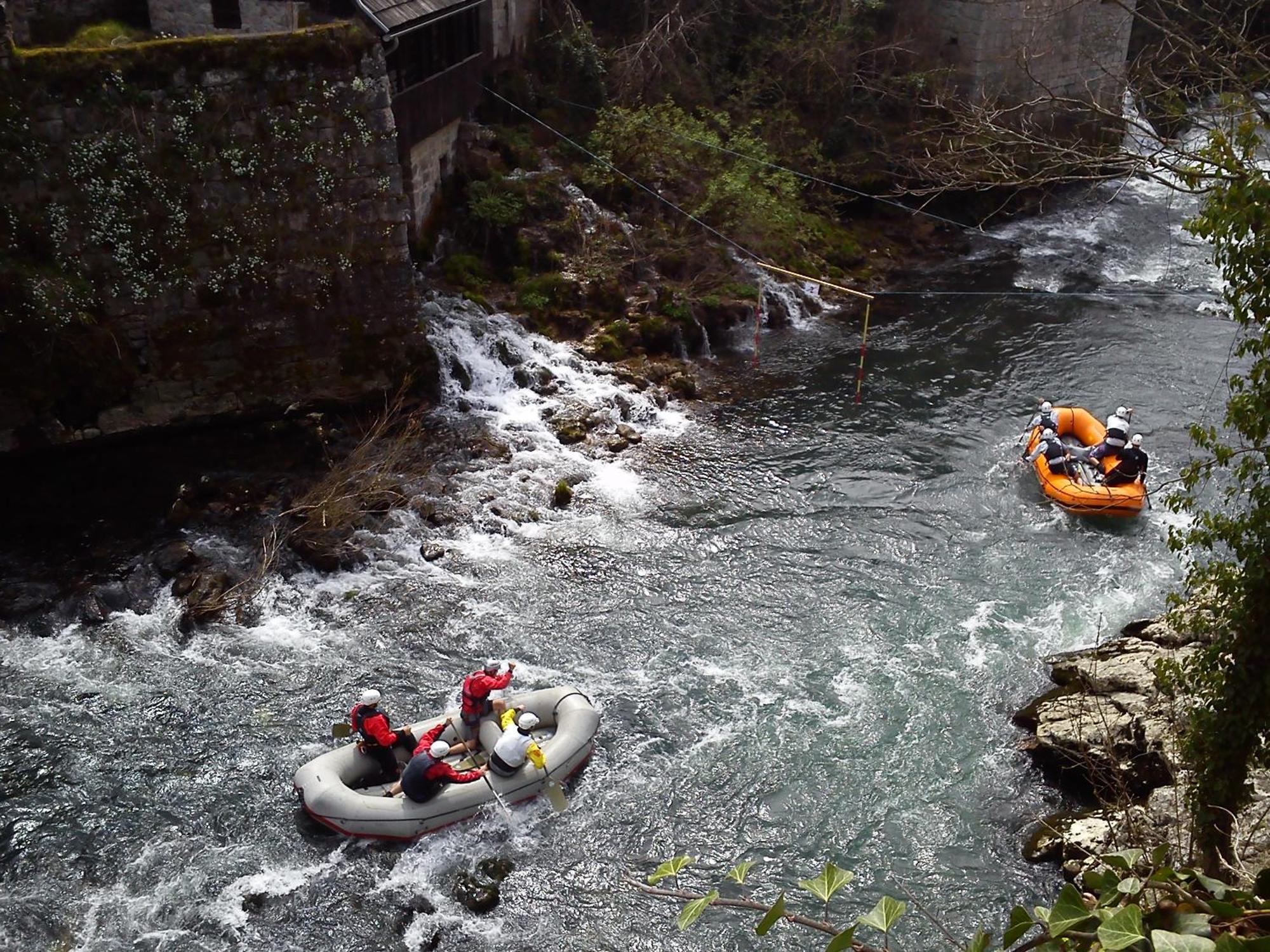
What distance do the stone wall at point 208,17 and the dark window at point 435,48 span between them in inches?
71.4

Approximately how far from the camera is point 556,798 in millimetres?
9984

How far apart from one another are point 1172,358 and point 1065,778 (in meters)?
10.8

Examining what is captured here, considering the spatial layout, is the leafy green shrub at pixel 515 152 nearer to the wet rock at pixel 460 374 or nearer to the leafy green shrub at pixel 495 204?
the leafy green shrub at pixel 495 204

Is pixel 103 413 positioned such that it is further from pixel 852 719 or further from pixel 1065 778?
pixel 1065 778

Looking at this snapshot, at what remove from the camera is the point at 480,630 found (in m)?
12.3

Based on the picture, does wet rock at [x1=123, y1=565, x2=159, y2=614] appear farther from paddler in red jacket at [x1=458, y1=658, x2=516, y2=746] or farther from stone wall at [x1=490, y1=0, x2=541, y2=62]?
stone wall at [x1=490, y1=0, x2=541, y2=62]

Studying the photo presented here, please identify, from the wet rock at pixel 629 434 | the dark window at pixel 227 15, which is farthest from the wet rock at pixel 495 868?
the dark window at pixel 227 15

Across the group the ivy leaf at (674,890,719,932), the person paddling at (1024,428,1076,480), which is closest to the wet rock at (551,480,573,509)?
the person paddling at (1024,428,1076,480)

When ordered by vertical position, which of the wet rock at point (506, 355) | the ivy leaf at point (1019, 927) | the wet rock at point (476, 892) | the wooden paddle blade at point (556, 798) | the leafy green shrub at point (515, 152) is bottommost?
the wet rock at point (476, 892)

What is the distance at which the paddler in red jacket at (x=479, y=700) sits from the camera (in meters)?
10.4

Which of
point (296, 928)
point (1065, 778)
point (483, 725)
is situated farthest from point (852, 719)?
point (296, 928)

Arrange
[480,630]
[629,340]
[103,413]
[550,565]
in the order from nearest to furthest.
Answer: [480,630], [550,565], [103,413], [629,340]

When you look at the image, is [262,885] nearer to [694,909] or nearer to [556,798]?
[556,798]

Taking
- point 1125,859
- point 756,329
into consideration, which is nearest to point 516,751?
point 1125,859
